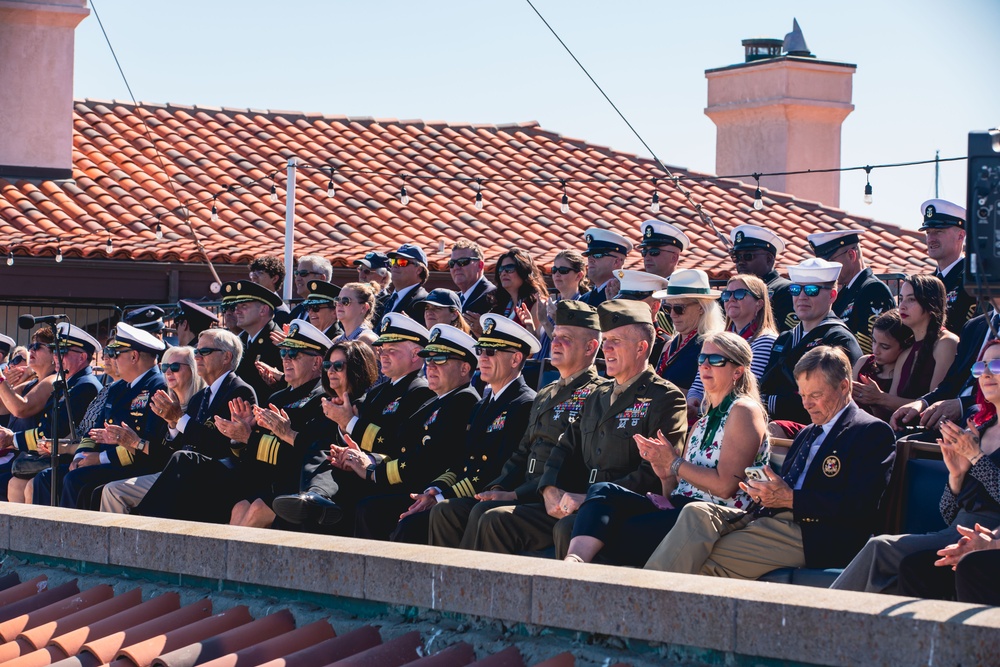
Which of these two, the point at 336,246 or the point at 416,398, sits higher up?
the point at 336,246

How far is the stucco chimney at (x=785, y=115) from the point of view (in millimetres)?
21734

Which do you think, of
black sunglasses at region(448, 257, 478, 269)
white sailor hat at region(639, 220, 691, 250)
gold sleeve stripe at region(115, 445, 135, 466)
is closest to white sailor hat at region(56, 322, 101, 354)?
gold sleeve stripe at region(115, 445, 135, 466)

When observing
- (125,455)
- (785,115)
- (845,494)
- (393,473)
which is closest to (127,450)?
(125,455)

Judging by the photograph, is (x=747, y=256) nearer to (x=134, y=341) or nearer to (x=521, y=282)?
(x=521, y=282)

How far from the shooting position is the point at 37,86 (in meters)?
18.2

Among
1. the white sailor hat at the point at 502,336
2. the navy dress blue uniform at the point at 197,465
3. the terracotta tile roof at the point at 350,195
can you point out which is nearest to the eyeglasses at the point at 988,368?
the white sailor hat at the point at 502,336

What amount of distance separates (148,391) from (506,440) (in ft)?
10.2

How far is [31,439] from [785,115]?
14.6 meters

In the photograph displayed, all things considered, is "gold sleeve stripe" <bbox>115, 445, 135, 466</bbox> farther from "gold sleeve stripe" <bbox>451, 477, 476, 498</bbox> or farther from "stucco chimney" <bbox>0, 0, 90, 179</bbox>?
"stucco chimney" <bbox>0, 0, 90, 179</bbox>

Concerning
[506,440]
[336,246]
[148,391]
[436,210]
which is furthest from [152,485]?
[436,210]

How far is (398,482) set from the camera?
24.3 feet

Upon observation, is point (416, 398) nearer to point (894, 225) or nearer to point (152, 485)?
point (152, 485)

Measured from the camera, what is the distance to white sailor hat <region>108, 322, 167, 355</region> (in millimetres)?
9398

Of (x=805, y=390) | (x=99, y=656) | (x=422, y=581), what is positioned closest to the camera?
(x=422, y=581)
